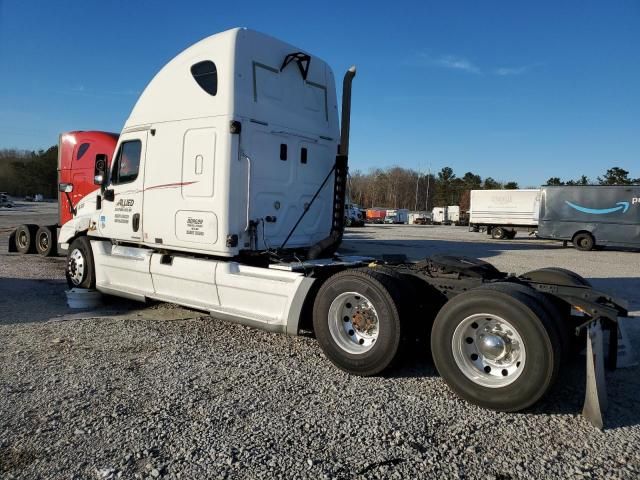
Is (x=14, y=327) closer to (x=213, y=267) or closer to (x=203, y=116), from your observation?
(x=213, y=267)

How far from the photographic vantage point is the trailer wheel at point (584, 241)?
22.7 metres

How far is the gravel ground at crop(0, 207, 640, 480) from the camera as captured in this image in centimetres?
307

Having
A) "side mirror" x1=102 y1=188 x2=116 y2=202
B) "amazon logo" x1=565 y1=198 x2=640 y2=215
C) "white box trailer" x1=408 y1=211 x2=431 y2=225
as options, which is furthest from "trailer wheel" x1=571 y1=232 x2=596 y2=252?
"white box trailer" x1=408 y1=211 x2=431 y2=225

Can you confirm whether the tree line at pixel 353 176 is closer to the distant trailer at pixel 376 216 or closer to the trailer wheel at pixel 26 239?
the distant trailer at pixel 376 216

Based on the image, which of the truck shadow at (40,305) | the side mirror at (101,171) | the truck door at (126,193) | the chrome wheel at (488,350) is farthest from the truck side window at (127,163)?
the chrome wheel at (488,350)

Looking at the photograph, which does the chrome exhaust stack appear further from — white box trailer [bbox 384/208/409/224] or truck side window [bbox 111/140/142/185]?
white box trailer [bbox 384/208/409/224]

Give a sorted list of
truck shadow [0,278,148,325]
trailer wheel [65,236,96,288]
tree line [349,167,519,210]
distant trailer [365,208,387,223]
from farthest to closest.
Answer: tree line [349,167,519,210], distant trailer [365,208,387,223], trailer wheel [65,236,96,288], truck shadow [0,278,148,325]

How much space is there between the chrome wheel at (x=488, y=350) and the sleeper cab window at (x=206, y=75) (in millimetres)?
4093

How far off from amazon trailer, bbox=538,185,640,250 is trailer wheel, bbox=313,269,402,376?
21.7 metres

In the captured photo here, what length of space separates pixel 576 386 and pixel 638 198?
20.8 m

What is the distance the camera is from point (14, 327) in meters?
6.22

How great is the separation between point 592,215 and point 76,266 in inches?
887

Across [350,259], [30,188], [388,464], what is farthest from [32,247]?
[30,188]

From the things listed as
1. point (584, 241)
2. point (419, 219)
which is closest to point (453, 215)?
point (419, 219)
